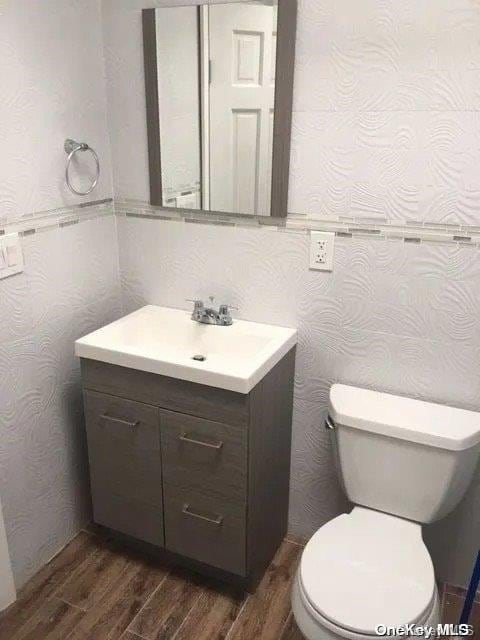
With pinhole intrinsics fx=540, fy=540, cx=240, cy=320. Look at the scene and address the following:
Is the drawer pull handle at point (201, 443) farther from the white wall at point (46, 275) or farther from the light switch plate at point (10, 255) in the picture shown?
the light switch plate at point (10, 255)

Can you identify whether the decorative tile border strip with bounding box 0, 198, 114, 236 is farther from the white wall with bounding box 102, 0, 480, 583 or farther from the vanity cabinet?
the vanity cabinet

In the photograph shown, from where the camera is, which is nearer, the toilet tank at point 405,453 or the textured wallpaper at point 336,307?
the toilet tank at point 405,453

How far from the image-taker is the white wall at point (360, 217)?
1511 millimetres

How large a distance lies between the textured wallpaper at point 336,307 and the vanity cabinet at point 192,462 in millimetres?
123

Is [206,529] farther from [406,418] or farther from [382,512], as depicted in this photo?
[406,418]

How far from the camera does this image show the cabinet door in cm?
177

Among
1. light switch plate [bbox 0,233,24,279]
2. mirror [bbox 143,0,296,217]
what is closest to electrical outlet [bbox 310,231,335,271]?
mirror [bbox 143,0,296,217]

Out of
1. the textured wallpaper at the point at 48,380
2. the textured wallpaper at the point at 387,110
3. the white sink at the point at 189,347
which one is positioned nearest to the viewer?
the textured wallpaper at the point at 387,110

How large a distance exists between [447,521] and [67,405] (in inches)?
55.0

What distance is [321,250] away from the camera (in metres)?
1.76

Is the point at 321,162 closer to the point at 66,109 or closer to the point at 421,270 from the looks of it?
the point at 421,270

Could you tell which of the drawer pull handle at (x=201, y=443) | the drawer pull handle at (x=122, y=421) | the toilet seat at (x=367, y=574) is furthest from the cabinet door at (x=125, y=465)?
the toilet seat at (x=367, y=574)

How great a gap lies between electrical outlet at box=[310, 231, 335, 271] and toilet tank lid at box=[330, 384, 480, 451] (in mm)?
414

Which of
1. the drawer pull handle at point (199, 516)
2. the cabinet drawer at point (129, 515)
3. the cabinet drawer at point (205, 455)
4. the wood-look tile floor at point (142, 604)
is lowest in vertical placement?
the wood-look tile floor at point (142, 604)
